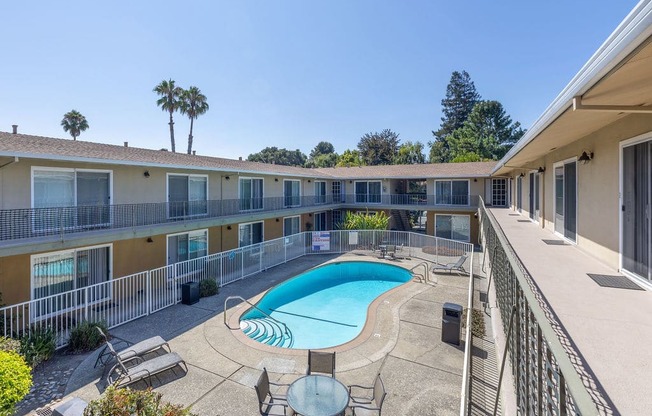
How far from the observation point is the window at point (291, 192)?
82.6 ft

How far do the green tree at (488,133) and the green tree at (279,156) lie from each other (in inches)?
1623

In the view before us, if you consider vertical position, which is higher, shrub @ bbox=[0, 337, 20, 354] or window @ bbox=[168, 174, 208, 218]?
window @ bbox=[168, 174, 208, 218]

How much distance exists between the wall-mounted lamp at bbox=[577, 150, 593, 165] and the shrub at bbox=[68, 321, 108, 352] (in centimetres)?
1390

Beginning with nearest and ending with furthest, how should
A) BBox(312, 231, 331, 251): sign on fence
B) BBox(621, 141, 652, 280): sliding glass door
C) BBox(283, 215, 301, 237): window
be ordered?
BBox(621, 141, 652, 280): sliding glass door < BBox(312, 231, 331, 251): sign on fence < BBox(283, 215, 301, 237): window

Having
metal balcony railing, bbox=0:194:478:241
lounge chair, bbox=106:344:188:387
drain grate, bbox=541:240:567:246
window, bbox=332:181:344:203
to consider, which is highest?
window, bbox=332:181:344:203

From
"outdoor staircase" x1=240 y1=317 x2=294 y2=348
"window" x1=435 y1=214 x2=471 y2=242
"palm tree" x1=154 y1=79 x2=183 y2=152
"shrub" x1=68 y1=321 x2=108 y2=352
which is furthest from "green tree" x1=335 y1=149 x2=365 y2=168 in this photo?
"shrub" x1=68 y1=321 x2=108 y2=352

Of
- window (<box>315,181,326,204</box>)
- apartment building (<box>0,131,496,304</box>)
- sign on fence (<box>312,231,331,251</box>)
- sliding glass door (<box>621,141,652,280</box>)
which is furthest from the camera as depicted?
window (<box>315,181,326,204</box>)

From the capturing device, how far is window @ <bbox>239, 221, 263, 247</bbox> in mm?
20609

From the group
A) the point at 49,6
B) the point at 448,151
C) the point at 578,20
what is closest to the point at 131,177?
the point at 49,6

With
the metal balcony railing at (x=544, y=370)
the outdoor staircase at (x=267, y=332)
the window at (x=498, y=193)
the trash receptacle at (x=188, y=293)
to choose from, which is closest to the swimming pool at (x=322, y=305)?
the outdoor staircase at (x=267, y=332)

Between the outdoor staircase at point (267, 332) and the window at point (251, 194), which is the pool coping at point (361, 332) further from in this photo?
the window at point (251, 194)

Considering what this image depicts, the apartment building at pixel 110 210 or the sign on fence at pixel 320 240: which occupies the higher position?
the apartment building at pixel 110 210

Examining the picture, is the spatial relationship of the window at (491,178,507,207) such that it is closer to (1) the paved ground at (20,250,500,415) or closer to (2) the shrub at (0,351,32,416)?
(1) the paved ground at (20,250,500,415)

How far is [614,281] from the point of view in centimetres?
490
